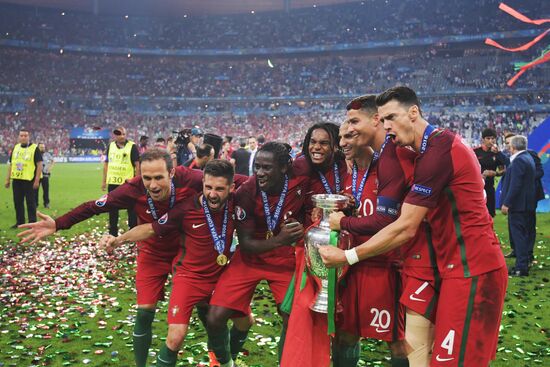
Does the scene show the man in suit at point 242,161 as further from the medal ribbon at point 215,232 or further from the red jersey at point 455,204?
the red jersey at point 455,204

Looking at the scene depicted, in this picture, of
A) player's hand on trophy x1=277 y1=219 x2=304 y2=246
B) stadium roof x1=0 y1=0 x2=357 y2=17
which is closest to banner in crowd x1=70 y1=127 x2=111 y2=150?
stadium roof x1=0 y1=0 x2=357 y2=17

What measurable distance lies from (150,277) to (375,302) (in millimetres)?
2081

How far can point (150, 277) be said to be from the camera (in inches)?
180

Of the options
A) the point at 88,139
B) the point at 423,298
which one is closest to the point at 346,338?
the point at 423,298

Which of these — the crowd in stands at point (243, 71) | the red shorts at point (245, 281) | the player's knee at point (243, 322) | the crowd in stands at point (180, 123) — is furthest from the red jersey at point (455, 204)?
the crowd in stands at point (243, 71)

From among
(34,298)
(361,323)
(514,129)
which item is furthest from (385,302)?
(514,129)

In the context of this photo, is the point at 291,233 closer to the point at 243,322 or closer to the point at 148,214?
the point at 243,322

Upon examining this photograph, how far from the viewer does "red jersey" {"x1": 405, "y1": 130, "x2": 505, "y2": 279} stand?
9.66ft

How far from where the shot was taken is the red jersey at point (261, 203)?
4172 millimetres

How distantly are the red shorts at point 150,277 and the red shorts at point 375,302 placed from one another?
1791 millimetres

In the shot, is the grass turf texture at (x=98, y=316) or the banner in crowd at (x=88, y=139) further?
the banner in crowd at (x=88, y=139)

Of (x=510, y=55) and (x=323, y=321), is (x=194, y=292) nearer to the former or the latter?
(x=323, y=321)

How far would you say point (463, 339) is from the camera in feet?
9.77

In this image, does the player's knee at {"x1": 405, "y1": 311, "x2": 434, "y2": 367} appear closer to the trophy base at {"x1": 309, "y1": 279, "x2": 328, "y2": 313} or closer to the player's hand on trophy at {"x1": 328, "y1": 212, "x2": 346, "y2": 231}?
the trophy base at {"x1": 309, "y1": 279, "x2": 328, "y2": 313}
